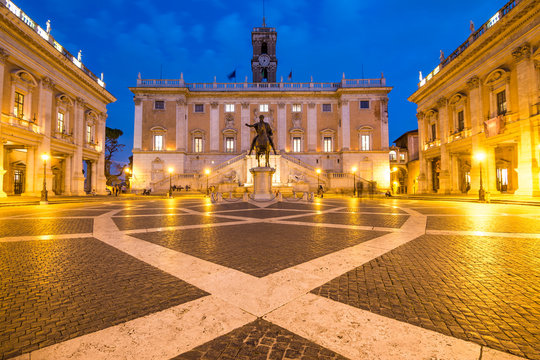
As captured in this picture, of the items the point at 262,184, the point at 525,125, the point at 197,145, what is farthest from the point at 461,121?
the point at 197,145

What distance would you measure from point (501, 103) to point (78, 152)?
1526 inches

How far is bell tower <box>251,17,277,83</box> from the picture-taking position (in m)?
47.8

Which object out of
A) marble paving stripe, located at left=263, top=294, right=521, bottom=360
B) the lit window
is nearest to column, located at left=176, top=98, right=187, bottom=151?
the lit window

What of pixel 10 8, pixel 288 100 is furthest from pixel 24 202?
pixel 288 100

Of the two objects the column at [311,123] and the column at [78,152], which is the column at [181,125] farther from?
the column at [311,123]

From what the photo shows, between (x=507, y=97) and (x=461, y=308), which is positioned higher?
(x=507, y=97)

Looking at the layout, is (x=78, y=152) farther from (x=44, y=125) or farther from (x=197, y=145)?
(x=197, y=145)

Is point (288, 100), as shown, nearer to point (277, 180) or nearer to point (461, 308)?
point (277, 180)

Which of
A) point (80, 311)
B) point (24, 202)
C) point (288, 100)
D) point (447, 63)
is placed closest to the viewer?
point (80, 311)

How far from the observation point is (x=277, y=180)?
29672 millimetres

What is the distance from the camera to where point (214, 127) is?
36.2 m

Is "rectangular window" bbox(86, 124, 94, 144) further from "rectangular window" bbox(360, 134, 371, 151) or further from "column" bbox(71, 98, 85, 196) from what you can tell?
"rectangular window" bbox(360, 134, 371, 151)

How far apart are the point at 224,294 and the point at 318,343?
43.2 inches

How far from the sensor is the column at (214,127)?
36031 millimetres
